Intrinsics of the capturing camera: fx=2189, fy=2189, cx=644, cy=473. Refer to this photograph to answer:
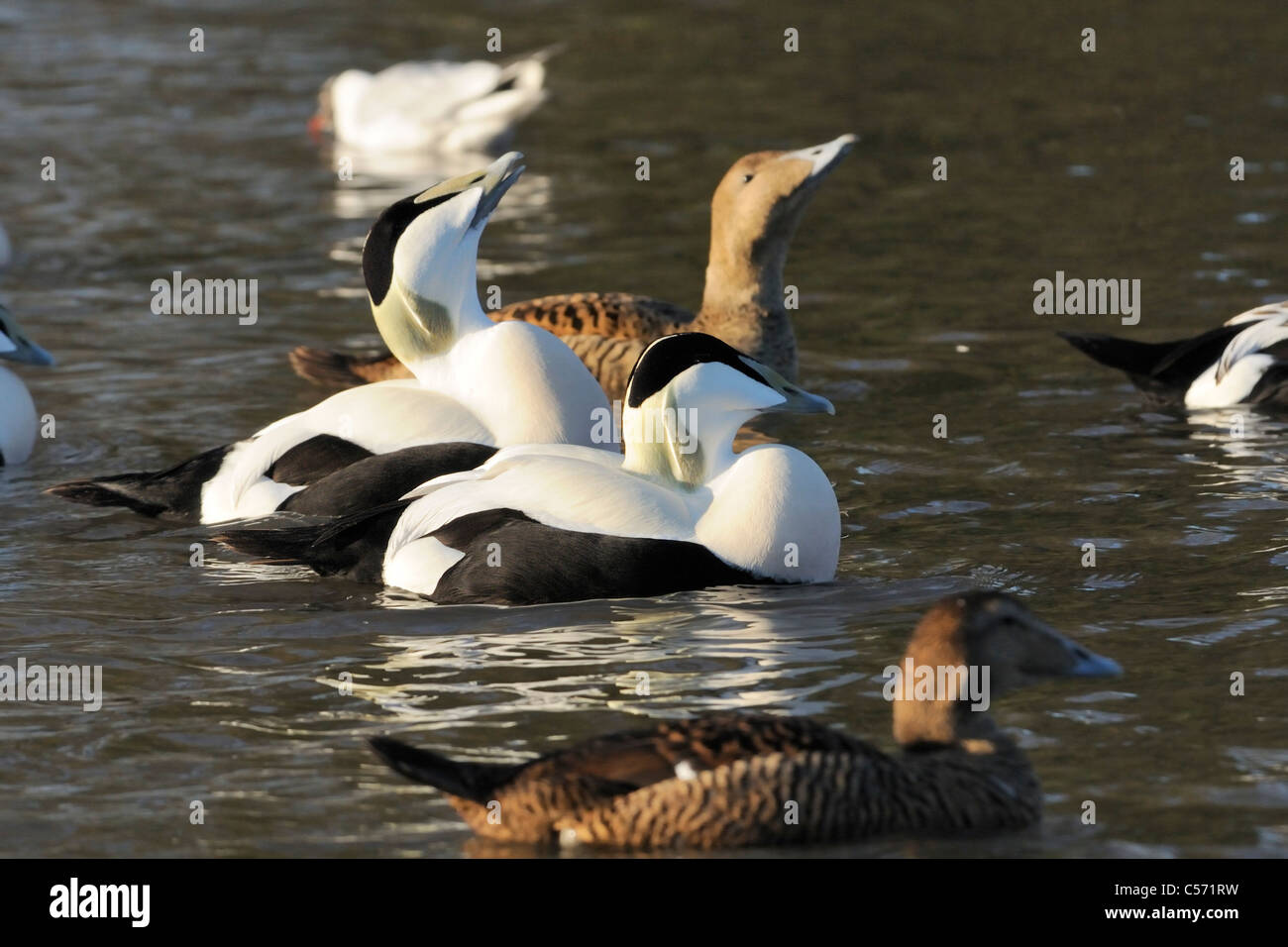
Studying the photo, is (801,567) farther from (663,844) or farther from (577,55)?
(577,55)

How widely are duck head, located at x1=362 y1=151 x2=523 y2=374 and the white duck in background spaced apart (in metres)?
7.39

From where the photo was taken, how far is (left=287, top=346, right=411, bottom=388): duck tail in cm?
948

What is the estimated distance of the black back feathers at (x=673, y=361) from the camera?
692 cm

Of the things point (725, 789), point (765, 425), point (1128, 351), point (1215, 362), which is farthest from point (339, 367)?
point (725, 789)

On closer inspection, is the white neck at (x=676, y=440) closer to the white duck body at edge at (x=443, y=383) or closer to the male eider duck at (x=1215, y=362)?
the white duck body at edge at (x=443, y=383)

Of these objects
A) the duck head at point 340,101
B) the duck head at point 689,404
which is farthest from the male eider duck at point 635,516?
the duck head at point 340,101

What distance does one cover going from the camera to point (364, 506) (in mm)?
7582

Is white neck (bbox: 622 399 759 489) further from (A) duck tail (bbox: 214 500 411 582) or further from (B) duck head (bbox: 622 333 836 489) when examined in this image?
(A) duck tail (bbox: 214 500 411 582)

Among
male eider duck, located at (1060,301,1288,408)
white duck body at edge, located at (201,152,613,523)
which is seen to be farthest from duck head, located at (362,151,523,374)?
male eider duck, located at (1060,301,1288,408)

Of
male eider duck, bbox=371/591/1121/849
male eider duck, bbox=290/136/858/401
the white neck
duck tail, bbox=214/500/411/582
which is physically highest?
male eider duck, bbox=290/136/858/401

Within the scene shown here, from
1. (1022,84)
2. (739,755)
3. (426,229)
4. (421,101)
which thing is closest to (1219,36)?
(1022,84)

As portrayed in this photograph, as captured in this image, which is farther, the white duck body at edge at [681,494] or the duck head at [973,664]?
the white duck body at edge at [681,494]

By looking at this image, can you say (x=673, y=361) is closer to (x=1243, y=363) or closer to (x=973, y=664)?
(x=973, y=664)
